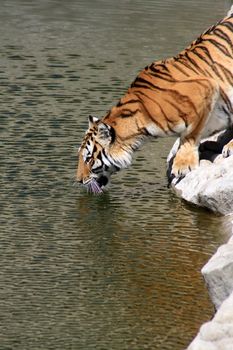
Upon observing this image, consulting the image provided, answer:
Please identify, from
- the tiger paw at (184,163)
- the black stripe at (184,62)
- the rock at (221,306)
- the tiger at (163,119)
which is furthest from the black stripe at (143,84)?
the rock at (221,306)

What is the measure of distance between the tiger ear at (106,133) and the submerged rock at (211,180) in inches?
22.6

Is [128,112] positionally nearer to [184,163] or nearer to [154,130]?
[154,130]

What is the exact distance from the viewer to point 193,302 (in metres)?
7.00

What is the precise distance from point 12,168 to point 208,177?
1.56 meters

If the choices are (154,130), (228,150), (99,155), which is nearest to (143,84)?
(154,130)

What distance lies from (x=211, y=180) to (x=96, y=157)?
33.6 inches

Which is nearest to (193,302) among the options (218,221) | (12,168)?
(218,221)

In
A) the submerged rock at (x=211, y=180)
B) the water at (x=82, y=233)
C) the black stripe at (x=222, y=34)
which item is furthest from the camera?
the black stripe at (x=222, y=34)

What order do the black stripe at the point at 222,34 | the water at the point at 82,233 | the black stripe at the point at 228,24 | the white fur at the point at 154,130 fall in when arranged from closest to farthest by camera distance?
1. the water at the point at 82,233
2. the white fur at the point at 154,130
3. the black stripe at the point at 222,34
4. the black stripe at the point at 228,24

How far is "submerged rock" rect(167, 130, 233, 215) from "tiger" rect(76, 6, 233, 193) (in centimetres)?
10

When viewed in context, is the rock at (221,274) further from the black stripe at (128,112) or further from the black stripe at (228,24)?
the black stripe at (228,24)

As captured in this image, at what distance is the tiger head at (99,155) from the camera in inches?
360

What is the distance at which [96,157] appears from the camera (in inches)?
361

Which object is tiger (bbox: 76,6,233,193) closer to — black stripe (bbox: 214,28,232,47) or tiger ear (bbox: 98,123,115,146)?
tiger ear (bbox: 98,123,115,146)
